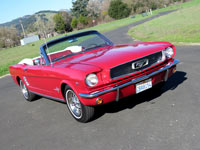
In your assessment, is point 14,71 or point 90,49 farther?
point 14,71

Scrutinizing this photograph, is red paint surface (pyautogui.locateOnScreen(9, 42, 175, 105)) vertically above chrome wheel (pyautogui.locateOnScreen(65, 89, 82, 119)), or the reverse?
red paint surface (pyautogui.locateOnScreen(9, 42, 175, 105))

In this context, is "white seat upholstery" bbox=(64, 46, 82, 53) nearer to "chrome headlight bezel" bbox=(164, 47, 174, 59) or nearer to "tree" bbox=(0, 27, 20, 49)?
"chrome headlight bezel" bbox=(164, 47, 174, 59)

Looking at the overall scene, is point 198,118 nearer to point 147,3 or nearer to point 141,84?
point 141,84

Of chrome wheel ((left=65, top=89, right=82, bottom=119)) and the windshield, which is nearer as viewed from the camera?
chrome wheel ((left=65, top=89, right=82, bottom=119))

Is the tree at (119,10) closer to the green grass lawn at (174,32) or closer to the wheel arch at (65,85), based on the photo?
the green grass lawn at (174,32)

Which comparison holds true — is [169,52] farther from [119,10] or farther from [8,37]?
[8,37]

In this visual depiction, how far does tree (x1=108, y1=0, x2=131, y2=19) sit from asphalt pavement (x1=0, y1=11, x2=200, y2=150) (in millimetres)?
75559

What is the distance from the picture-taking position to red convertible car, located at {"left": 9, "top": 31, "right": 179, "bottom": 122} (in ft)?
12.1

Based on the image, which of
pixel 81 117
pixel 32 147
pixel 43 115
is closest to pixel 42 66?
pixel 43 115

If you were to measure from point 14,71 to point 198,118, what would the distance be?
205 inches

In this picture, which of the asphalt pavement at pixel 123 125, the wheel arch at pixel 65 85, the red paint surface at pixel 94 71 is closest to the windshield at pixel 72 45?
the red paint surface at pixel 94 71

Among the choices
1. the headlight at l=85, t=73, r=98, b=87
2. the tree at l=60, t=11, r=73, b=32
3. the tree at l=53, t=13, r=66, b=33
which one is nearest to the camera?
the headlight at l=85, t=73, r=98, b=87

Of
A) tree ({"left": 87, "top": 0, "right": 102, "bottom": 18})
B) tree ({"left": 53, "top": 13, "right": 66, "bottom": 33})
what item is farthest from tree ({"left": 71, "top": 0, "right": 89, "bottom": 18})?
tree ({"left": 53, "top": 13, "right": 66, "bottom": 33})

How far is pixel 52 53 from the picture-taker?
516 centimetres
